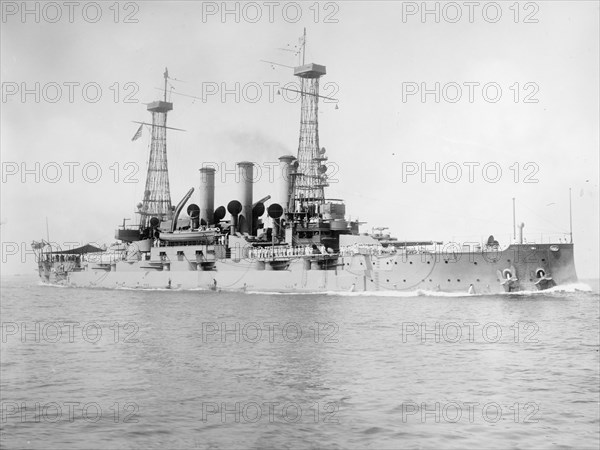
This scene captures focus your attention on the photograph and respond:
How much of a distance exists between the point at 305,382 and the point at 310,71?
3713 cm

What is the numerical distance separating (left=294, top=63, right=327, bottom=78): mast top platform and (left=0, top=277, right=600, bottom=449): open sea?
25.0m

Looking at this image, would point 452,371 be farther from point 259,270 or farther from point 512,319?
point 259,270

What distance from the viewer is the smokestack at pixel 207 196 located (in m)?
56.1

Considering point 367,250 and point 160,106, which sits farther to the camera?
point 160,106

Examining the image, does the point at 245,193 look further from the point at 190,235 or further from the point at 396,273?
the point at 396,273

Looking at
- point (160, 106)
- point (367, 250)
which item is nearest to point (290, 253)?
point (367, 250)

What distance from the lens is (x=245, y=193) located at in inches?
2121

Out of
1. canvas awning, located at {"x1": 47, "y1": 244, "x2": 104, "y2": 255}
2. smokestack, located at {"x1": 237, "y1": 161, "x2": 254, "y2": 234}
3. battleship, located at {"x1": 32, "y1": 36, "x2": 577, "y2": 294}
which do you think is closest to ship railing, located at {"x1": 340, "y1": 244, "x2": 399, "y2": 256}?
battleship, located at {"x1": 32, "y1": 36, "x2": 577, "y2": 294}

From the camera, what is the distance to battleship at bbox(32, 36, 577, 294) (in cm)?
3734

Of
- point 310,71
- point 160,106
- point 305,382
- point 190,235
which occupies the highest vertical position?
point 160,106

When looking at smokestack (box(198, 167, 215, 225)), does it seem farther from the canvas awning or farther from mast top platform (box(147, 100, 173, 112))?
the canvas awning

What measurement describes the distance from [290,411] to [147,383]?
3.99 metres

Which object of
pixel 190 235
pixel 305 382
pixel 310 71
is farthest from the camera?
pixel 190 235

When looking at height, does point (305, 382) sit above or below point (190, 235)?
below
